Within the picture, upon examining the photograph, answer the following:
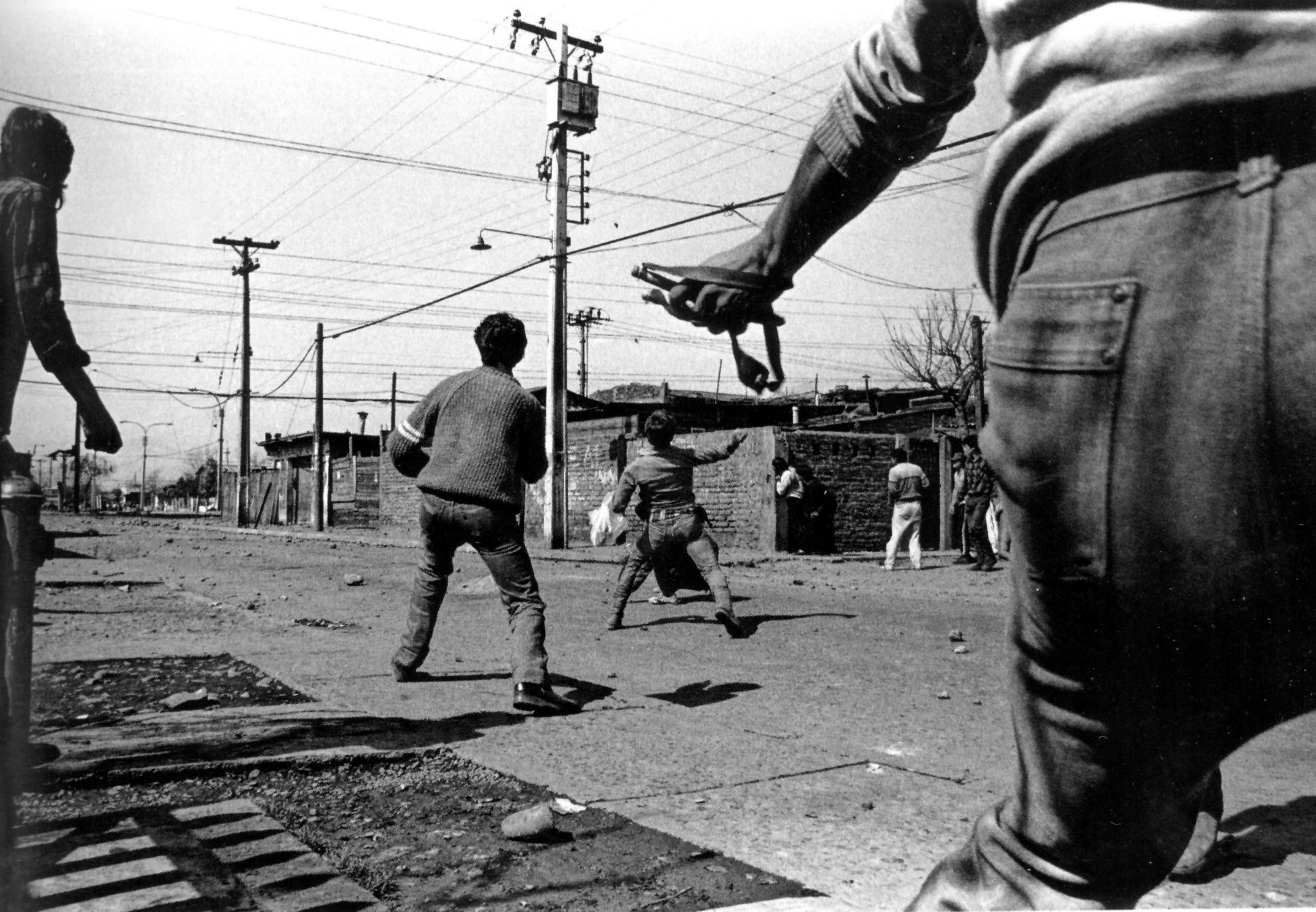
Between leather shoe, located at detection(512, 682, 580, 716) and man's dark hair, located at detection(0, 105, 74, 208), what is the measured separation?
2.81m

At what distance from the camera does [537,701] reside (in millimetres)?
4602

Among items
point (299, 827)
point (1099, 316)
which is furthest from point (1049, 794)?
point (299, 827)

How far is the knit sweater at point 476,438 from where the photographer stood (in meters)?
4.99

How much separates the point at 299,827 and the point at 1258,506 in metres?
2.69

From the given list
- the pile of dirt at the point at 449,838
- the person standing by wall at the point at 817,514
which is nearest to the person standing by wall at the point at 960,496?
the person standing by wall at the point at 817,514

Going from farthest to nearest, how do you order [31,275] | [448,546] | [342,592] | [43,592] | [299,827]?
[342,592]
[43,592]
[448,546]
[299,827]
[31,275]

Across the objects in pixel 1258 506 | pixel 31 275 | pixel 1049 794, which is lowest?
pixel 1049 794

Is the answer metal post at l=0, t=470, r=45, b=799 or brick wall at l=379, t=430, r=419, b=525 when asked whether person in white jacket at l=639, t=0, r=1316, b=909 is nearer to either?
metal post at l=0, t=470, r=45, b=799

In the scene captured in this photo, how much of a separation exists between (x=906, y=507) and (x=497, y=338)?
996 centimetres

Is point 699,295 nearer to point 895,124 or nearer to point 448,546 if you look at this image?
point 895,124

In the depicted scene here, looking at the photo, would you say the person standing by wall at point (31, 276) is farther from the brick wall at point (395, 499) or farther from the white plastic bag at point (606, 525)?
the brick wall at point (395, 499)

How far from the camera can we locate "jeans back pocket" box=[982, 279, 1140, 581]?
3.45 ft

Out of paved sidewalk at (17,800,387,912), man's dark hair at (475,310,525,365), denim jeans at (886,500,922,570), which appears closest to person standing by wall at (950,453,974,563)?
denim jeans at (886,500,922,570)

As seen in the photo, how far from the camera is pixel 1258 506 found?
1021mm
